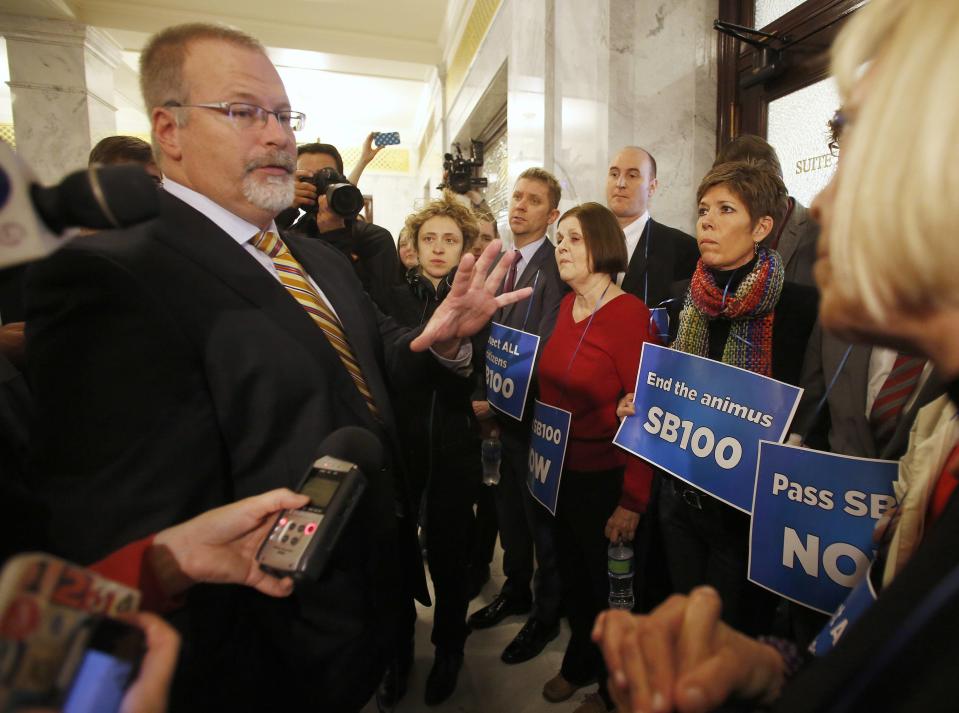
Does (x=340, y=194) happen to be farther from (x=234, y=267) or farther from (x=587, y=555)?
(x=587, y=555)

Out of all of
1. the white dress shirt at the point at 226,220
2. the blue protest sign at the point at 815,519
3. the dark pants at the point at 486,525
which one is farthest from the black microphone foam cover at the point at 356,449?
the dark pants at the point at 486,525

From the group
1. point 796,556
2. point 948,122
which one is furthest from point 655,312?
point 948,122

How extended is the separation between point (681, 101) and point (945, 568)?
3.05m

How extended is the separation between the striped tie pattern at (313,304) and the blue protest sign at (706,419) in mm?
826

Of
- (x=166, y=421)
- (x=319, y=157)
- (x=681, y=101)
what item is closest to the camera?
(x=166, y=421)

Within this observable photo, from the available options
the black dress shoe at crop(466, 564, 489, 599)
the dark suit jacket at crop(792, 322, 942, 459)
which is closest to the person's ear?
the dark suit jacket at crop(792, 322, 942, 459)

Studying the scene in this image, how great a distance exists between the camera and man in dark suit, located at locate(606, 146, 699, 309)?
7.62 ft

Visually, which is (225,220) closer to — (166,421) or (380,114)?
(166,421)

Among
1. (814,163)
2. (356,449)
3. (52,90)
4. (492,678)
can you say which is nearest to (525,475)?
(492,678)

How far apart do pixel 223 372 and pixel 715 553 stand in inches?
55.7

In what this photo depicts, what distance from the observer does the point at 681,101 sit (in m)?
2.88

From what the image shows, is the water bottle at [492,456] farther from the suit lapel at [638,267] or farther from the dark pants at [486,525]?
the suit lapel at [638,267]

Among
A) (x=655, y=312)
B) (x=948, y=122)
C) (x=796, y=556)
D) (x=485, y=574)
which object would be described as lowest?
(x=485, y=574)

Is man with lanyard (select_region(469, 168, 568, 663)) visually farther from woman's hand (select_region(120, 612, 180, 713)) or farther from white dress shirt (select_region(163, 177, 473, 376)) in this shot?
woman's hand (select_region(120, 612, 180, 713))
